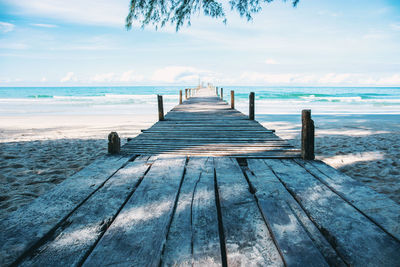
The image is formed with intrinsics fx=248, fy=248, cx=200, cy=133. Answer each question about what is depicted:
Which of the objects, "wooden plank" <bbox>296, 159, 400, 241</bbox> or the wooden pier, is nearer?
the wooden pier

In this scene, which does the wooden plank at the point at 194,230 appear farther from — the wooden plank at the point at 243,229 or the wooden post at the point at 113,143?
the wooden post at the point at 113,143

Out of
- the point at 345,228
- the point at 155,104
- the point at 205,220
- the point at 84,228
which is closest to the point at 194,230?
the point at 205,220

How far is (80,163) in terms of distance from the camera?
5547 mm

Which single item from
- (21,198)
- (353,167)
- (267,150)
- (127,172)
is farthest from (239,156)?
(353,167)

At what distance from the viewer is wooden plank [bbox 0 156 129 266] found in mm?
1337

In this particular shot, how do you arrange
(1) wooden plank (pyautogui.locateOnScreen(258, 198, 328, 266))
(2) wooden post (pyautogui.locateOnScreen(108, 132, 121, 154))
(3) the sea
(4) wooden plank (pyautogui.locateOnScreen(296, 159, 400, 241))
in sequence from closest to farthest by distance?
(1) wooden plank (pyautogui.locateOnScreen(258, 198, 328, 266))
(4) wooden plank (pyautogui.locateOnScreen(296, 159, 400, 241))
(2) wooden post (pyautogui.locateOnScreen(108, 132, 121, 154))
(3) the sea

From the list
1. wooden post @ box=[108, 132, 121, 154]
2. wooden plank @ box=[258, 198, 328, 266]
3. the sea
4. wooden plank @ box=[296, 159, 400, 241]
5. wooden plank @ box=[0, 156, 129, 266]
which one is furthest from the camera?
the sea

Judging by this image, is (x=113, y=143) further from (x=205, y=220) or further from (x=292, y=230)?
(x=292, y=230)

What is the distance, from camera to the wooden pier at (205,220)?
1.26 m

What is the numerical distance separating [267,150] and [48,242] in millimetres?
2865

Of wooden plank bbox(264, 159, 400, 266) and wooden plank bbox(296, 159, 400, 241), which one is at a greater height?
wooden plank bbox(296, 159, 400, 241)

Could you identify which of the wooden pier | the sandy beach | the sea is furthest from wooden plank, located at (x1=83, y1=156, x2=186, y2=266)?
the sea

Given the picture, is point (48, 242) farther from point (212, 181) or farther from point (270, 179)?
point (270, 179)

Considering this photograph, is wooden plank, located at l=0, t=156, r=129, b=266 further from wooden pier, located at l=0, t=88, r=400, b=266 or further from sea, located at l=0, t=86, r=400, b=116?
sea, located at l=0, t=86, r=400, b=116
